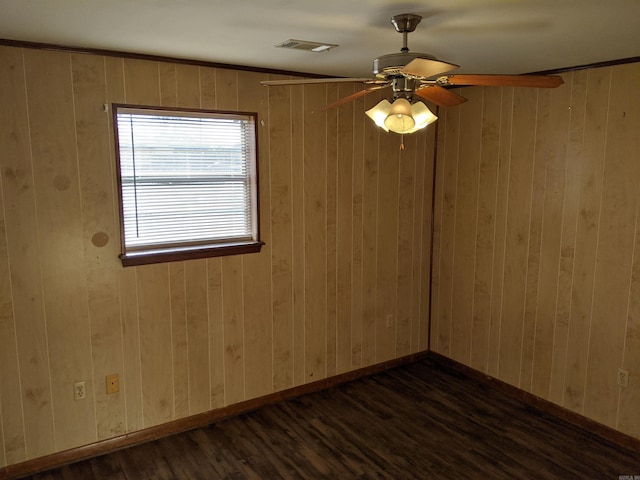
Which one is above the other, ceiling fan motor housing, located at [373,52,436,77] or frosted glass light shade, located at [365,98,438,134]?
ceiling fan motor housing, located at [373,52,436,77]

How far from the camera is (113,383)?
319cm

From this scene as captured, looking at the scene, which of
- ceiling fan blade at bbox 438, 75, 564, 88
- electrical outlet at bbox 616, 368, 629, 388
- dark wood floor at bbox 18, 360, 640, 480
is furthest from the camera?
electrical outlet at bbox 616, 368, 629, 388

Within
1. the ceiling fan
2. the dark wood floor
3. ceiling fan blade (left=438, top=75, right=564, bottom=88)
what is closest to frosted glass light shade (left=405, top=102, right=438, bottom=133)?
the ceiling fan

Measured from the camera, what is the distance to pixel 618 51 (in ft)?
9.42

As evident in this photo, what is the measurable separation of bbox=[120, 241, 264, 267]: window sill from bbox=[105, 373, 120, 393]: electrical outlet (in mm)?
721

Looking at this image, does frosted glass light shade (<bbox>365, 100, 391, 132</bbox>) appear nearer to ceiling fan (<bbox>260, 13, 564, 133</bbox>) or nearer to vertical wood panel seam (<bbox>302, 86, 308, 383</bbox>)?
ceiling fan (<bbox>260, 13, 564, 133</bbox>)

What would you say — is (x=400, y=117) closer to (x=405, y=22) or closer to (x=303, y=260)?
(x=405, y=22)

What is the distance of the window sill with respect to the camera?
10.3 feet

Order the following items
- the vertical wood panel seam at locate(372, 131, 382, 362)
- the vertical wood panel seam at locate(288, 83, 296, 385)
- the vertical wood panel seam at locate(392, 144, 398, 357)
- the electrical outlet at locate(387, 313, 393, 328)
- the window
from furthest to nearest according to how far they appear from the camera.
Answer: the electrical outlet at locate(387, 313, 393, 328), the vertical wood panel seam at locate(392, 144, 398, 357), the vertical wood panel seam at locate(372, 131, 382, 362), the vertical wood panel seam at locate(288, 83, 296, 385), the window

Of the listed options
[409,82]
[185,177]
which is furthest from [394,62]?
[185,177]

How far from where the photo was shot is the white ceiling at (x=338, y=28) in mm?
2070

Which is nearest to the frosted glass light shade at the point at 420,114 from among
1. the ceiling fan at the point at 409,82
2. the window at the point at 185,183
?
the ceiling fan at the point at 409,82

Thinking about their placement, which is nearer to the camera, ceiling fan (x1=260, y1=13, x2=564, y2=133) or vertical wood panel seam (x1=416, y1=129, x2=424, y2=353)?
ceiling fan (x1=260, y1=13, x2=564, y2=133)

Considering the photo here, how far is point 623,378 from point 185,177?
317cm
